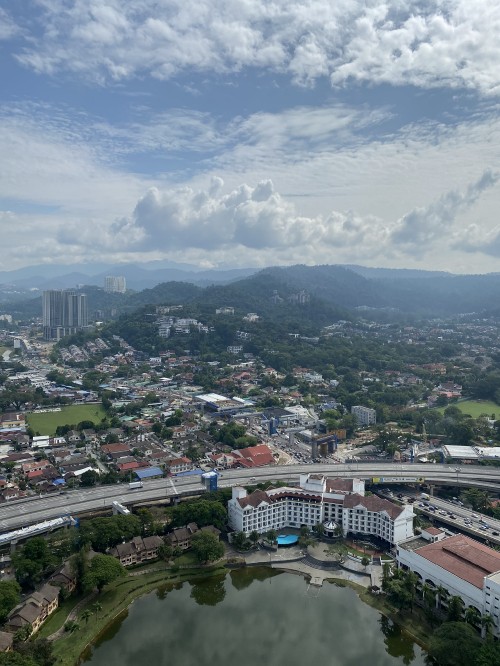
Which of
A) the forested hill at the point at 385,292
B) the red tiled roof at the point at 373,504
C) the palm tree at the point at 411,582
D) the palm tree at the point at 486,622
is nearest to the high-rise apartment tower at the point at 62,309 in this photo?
the forested hill at the point at 385,292

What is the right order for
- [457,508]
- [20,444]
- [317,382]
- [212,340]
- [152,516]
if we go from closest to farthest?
[152,516]
[457,508]
[20,444]
[317,382]
[212,340]

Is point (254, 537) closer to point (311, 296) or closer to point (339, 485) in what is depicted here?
point (339, 485)

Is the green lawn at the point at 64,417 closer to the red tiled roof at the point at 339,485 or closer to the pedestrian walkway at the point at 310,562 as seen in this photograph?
the red tiled roof at the point at 339,485

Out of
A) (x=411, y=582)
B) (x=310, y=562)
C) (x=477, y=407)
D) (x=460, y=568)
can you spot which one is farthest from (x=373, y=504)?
(x=477, y=407)

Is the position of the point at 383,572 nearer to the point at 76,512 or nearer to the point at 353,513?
the point at 353,513

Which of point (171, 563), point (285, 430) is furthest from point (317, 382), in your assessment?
point (171, 563)

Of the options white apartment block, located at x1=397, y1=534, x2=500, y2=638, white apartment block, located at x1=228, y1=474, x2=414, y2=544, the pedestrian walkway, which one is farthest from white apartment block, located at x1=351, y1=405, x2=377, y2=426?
white apartment block, located at x1=397, y1=534, x2=500, y2=638
